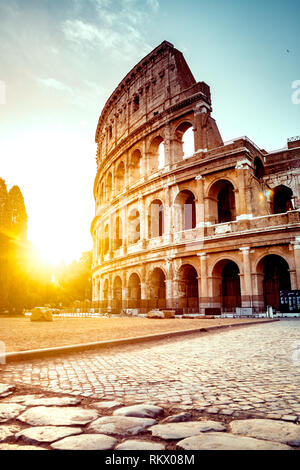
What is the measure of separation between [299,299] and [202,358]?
1427cm

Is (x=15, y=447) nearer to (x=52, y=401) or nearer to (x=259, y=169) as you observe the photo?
(x=52, y=401)

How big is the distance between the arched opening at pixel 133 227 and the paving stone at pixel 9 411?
26.3 metres

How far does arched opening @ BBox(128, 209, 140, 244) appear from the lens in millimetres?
29016

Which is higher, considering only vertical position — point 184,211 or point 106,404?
point 184,211

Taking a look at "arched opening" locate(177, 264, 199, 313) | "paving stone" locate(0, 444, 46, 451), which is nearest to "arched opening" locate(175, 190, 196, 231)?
"arched opening" locate(177, 264, 199, 313)

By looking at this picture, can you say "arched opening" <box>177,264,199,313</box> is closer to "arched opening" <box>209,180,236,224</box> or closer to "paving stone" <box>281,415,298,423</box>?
"arched opening" <box>209,180,236,224</box>

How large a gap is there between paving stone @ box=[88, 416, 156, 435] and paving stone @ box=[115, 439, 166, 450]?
16cm

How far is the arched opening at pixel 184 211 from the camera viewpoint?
24.2 metres

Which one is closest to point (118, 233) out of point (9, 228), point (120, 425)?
point (9, 228)

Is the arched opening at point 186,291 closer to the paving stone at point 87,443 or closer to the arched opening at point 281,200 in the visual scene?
the arched opening at point 281,200

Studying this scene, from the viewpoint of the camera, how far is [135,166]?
30.2 metres

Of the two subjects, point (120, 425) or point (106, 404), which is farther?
point (106, 404)

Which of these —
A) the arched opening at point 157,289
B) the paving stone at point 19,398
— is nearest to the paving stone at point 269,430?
the paving stone at point 19,398

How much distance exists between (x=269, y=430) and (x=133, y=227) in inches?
1089
